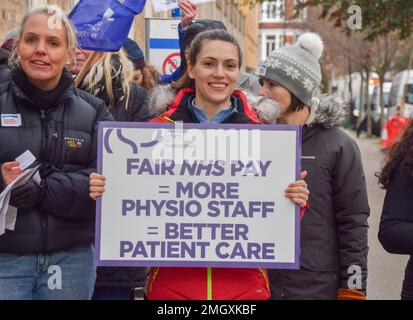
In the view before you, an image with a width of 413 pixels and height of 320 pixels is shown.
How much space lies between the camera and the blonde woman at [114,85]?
4.46m

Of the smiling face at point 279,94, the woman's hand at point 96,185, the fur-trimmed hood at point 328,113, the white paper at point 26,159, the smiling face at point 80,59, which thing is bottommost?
the woman's hand at point 96,185

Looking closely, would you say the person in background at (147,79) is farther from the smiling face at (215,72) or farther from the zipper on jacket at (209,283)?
the zipper on jacket at (209,283)

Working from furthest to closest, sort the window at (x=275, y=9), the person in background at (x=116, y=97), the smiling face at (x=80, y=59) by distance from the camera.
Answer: the window at (x=275, y=9) → the smiling face at (x=80, y=59) → the person in background at (x=116, y=97)

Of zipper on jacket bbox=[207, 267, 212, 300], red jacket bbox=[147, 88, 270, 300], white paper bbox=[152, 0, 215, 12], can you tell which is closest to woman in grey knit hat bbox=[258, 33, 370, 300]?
red jacket bbox=[147, 88, 270, 300]

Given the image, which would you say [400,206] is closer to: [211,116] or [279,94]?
[279,94]

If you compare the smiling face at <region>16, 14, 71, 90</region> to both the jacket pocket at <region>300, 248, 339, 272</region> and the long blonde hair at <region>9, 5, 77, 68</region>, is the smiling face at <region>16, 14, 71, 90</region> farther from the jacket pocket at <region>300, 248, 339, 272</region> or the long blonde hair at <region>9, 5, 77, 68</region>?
the jacket pocket at <region>300, 248, 339, 272</region>

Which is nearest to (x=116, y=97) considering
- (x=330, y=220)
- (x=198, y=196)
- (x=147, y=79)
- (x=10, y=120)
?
(x=147, y=79)

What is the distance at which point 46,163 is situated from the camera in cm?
335

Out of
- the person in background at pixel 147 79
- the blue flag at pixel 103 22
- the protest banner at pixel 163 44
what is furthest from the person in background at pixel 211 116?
the protest banner at pixel 163 44

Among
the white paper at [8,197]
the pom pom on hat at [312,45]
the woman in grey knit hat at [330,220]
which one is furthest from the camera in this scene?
the pom pom on hat at [312,45]

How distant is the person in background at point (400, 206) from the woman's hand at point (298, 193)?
0.44 metres

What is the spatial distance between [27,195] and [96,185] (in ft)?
0.92
